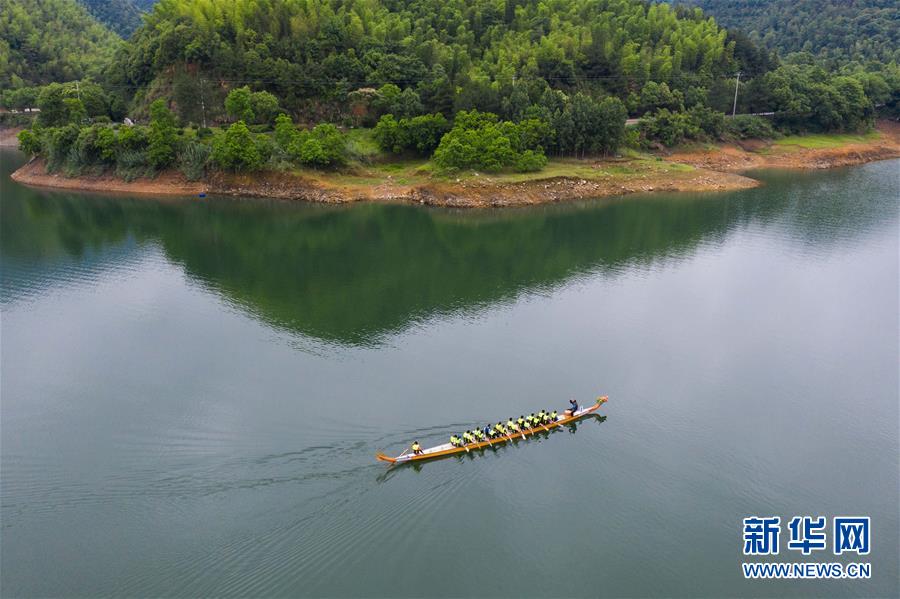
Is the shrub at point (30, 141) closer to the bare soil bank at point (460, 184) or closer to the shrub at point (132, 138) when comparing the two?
the bare soil bank at point (460, 184)

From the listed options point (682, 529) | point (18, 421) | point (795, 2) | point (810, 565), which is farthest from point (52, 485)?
point (795, 2)

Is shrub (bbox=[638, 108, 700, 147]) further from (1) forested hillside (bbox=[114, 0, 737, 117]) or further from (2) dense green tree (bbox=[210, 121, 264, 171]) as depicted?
(2) dense green tree (bbox=[210, 121, 264, 171])

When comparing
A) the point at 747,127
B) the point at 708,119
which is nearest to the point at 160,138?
the point at 708,119

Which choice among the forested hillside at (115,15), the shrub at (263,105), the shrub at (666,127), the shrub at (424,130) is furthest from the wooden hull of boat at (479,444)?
the forested hillside at (115,15)

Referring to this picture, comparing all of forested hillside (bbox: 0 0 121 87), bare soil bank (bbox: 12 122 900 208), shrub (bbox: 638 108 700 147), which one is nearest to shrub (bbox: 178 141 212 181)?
bare soil bank (bbox: 12 122 900 208)

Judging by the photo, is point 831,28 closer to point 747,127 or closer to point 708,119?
point 747,127
